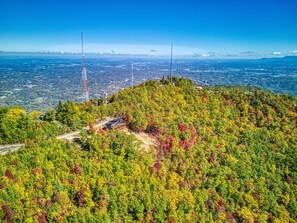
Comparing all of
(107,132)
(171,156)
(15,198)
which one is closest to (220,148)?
(171,156)

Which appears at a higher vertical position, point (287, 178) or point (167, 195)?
point (167, 195)

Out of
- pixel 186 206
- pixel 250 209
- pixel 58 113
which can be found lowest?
pixel 250 209

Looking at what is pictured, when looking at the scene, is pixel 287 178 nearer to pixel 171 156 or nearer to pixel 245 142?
pixel 245 142

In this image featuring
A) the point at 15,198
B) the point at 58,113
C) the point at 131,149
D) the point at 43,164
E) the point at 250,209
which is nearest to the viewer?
the point at 15,198

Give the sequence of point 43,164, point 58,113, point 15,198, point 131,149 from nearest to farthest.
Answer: point 15,198, point 43,164, point 131,149, point 58,113

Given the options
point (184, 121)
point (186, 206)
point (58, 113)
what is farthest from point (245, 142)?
point (58, 113)

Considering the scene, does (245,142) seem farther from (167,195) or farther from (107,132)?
(107,132)

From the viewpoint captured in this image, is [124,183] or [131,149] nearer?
[124,183]
